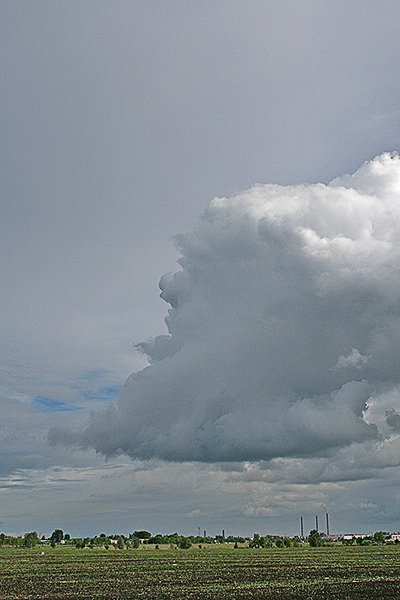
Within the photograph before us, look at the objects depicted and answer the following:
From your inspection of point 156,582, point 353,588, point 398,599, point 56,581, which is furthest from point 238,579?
point 398,599

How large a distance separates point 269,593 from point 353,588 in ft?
29.1

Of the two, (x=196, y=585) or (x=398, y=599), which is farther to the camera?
(x=196, y=585)

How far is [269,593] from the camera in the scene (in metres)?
49.5

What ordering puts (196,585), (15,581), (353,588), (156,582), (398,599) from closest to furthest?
(398,599) < (353,588) < (196,585) < (156,582) < (15,581)

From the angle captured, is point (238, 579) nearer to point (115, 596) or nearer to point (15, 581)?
point (115, 596)

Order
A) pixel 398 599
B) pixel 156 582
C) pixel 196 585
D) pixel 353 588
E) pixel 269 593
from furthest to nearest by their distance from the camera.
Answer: pixel 156 582 < pixel 196 585 < pixel 353 588 < pixel 269 593 < pixel 398 599

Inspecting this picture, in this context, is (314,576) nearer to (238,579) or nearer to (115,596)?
(238,579)

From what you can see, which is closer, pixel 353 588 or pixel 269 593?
pixel 269 593

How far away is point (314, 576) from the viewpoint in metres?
68.3

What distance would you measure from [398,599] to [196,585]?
19.7 meters

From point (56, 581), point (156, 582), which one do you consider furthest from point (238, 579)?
point (56, 581)

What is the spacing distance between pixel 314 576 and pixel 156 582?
17827 millimetres

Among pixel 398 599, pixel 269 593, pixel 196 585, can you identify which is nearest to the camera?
pixel 398 599

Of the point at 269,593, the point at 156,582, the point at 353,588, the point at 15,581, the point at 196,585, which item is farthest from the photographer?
the point at 15,581
